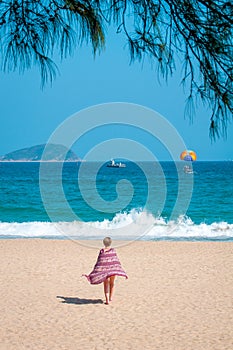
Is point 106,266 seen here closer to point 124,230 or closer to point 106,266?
point 106,266

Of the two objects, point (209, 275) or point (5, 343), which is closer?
point (5, 343)

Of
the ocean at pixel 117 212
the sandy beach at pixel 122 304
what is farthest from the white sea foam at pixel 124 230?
the sandy beach at pixel 122 304

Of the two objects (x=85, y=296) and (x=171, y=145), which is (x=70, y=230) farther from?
(x=171, y=145)

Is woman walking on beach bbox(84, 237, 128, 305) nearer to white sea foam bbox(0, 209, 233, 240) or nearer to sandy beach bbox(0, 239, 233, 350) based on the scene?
sandy beach bbox(0, 239, 233, 350)

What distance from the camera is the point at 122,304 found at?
739cm

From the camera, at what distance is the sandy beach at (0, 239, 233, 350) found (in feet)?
19.1

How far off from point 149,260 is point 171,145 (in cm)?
889

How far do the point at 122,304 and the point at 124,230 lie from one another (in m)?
14.1

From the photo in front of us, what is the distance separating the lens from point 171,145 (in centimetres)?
299

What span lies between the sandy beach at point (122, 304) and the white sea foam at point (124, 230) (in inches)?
218

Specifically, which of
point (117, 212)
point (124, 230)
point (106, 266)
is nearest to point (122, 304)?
point (106, 266)

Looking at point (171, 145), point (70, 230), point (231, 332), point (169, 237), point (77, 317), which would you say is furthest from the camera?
point (70, 230)

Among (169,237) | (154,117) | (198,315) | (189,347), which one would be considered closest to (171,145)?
(154,117)

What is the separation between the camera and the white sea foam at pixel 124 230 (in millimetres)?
18109
